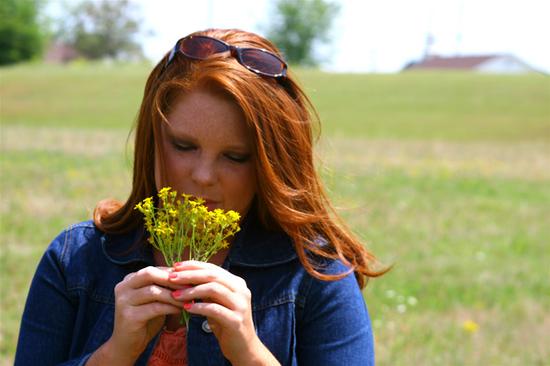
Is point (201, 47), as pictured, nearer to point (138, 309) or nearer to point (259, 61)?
point (259, 61)

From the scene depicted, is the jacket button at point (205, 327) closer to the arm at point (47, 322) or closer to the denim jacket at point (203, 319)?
the denim jacket at point (203, 319)

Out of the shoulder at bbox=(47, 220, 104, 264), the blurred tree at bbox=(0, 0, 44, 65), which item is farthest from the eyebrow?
the blurred tree at bbox=(0, 0, 44, 65)

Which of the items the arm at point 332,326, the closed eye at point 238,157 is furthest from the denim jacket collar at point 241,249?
the closed eye at point 238,157

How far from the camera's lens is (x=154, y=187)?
2078 millimetres

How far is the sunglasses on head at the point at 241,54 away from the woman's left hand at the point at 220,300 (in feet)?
1.79

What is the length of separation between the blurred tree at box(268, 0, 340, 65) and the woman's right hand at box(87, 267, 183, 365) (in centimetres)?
8089

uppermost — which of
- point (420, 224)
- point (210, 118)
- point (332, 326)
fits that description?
point (210, 118)

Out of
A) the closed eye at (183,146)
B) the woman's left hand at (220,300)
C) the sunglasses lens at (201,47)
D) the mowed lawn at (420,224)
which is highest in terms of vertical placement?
the sunglasses lens at (201,47)

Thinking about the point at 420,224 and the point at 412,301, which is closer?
the point at 412,301

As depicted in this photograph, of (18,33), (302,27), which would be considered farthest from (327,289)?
(302,27)

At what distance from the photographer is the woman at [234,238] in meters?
1.89

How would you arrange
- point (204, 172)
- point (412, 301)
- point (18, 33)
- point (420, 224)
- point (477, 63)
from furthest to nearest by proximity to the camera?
point (477, 63) → point (18, 33) → point (420, 224) → point (412, 301) → point (204, 172)

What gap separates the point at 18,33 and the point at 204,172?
229ft

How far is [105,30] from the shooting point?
284ft
